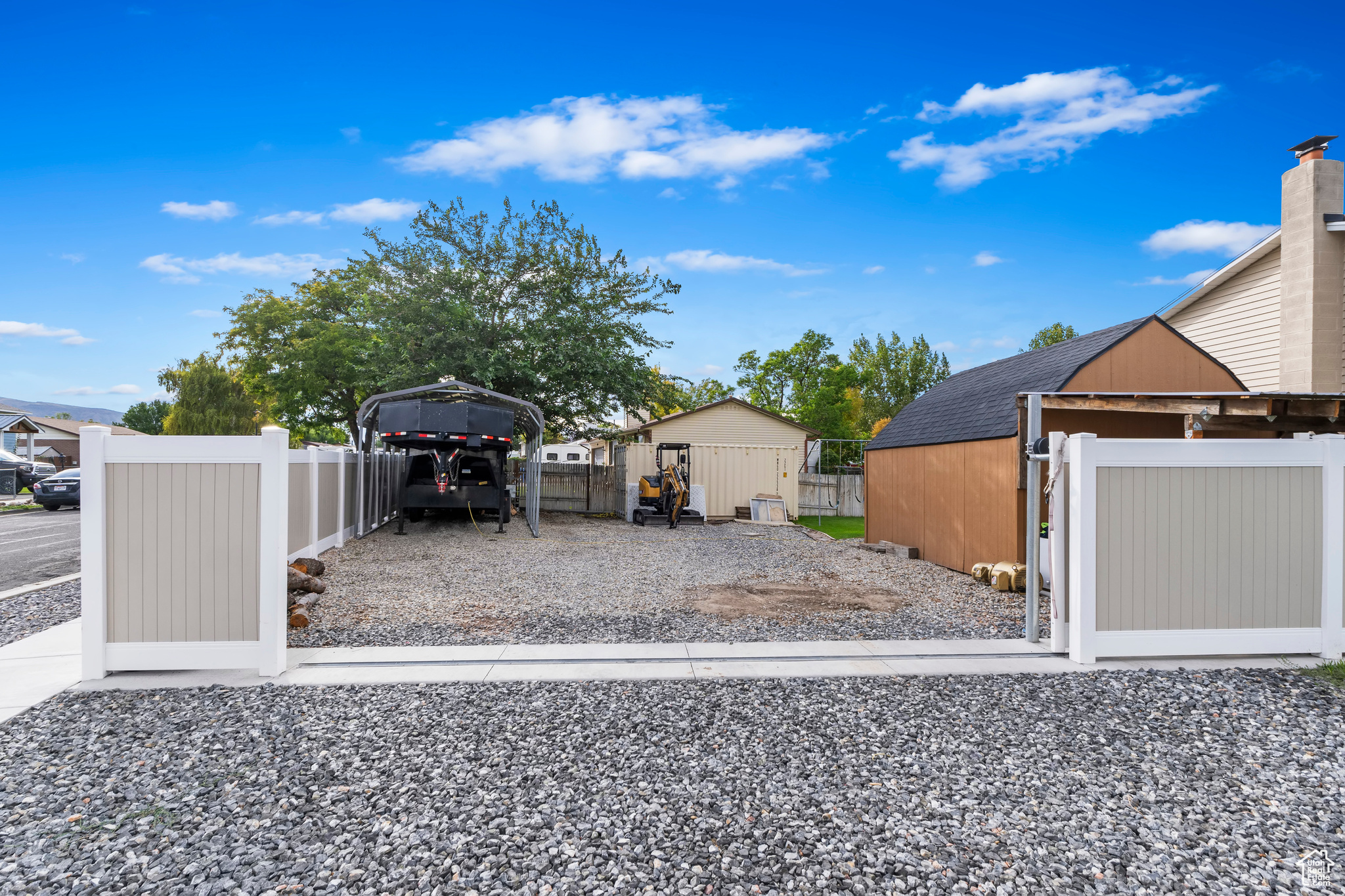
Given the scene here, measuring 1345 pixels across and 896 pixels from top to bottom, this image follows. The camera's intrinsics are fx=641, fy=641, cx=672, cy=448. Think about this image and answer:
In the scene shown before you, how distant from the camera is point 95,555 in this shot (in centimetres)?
407

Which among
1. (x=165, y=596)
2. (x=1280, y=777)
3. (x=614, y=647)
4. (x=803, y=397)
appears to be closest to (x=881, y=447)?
(x=614, y=647)

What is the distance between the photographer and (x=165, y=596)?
422cm

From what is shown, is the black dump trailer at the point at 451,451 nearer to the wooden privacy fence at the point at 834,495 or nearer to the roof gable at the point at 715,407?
the roof gable at the point at 715,407

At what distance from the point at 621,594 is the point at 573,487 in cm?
1261

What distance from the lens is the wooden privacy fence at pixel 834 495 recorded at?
71.5 ft

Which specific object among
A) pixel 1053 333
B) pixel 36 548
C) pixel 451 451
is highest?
pixel 1053 333

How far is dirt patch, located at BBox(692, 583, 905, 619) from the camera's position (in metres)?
6.66

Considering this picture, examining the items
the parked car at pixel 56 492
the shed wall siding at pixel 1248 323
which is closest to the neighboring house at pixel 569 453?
→ the parked car at pixel 56 492

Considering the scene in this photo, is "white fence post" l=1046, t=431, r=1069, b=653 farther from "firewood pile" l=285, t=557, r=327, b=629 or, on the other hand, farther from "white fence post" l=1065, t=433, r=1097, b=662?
"firewood pile" l=285, t=557, r=327, b=629

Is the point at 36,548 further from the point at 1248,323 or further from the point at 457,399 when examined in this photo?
the point at 1248,323

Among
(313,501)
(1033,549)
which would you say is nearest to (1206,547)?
(1033,549)

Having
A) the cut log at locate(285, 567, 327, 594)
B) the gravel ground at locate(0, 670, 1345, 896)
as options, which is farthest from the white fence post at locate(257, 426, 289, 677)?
the cut log at locate(285, 567, 327, 594)

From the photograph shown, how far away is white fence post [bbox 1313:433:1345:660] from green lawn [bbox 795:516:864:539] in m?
10.6

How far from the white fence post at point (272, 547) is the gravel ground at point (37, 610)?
287 centimetres
